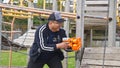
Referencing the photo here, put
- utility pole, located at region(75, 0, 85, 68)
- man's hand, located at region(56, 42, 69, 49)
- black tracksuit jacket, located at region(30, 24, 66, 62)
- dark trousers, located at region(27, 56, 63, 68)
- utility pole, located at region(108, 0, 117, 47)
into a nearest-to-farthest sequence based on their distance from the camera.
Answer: man's hand, located at region(56, 42, 69, 49), black tracksuit jacket, located at region(30, 24, 66, 62), dark trousers, located at region(27, 56, 63, 68), utility pole, located at region(75, 0, 85, 68), utility pole, located at region(108, 0, 117, 47)

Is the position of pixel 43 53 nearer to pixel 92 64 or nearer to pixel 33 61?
pixel 33 61

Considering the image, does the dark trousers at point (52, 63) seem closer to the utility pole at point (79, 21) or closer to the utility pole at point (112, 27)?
Answer: the utility pole at point (79, 21)

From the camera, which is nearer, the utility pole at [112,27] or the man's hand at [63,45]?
the man's hand at [63,45]

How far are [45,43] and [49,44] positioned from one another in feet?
0.19

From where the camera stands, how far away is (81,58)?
633 centimetres

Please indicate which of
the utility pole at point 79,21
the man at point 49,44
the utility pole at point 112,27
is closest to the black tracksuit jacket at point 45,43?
the man at point 49,44

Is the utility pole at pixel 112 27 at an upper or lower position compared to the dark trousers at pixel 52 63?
upper

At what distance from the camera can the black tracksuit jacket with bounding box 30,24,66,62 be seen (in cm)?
572

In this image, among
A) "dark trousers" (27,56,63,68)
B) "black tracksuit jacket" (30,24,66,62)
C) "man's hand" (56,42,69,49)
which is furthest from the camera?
"dark trousers" (27,56,63,68)

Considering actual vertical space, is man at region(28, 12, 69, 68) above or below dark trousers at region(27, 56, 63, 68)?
above

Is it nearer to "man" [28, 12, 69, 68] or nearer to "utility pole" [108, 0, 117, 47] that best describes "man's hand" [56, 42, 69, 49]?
"man" [28, 12, 69, 68]

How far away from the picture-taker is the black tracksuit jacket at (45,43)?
5.72m

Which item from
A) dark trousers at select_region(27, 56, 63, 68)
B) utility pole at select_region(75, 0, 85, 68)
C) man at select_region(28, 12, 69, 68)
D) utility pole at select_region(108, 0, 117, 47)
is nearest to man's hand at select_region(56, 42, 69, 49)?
man at select_region(28, 12, 69, 68)

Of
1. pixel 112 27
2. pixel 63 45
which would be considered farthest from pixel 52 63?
pixel 112 27
